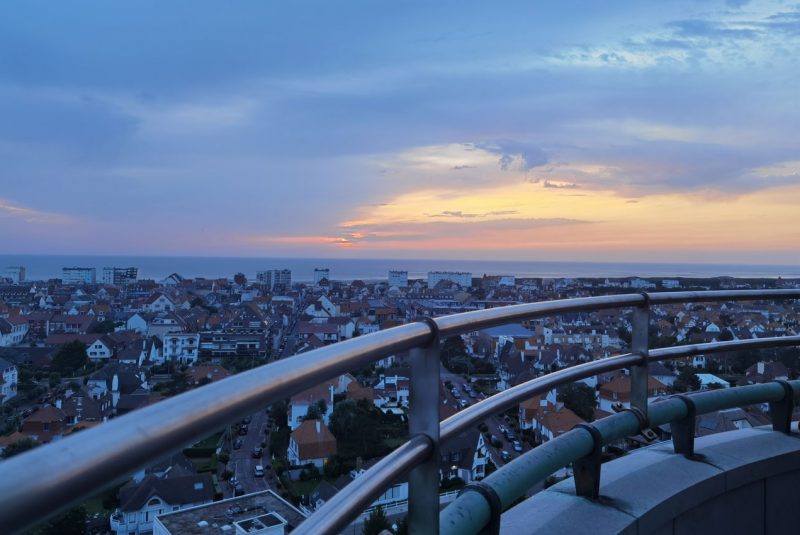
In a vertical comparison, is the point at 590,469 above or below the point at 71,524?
below

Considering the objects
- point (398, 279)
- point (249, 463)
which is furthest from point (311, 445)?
point (398, 279)

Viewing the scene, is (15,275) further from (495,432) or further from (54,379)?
(495,432)

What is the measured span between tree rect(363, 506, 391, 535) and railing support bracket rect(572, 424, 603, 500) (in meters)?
1.28

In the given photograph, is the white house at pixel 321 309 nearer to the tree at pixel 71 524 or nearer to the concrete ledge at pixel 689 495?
the concrete ledge at pixel 689 495

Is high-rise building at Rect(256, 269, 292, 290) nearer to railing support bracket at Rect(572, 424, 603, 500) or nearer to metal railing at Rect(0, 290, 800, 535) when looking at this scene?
railing support bracket at Rect(572, 424, 603, 500)

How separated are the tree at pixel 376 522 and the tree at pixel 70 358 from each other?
687cm

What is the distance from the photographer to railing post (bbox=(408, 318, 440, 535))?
4.58 feet

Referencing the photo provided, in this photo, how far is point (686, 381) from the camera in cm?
314

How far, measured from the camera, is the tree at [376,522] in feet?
4.21

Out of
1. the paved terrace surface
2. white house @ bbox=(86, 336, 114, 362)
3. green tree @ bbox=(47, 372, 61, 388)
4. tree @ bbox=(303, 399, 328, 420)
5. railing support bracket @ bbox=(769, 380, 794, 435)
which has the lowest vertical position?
white house @ bbox=(86, 336, 114, 362)

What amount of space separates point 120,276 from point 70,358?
38826mm

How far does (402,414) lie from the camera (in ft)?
4.81

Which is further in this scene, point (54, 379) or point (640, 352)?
point (54, 379)

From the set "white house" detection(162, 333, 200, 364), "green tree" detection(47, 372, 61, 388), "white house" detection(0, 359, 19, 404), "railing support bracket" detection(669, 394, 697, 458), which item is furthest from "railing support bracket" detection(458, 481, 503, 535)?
"white house" detection(162, 333, 200, 364)
